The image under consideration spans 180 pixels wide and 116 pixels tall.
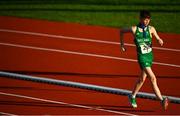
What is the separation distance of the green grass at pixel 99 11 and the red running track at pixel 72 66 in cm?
98

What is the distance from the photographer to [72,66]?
14.0m

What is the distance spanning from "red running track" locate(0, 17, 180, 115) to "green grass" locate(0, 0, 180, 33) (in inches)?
38.5

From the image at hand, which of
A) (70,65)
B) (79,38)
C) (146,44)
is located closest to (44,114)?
(146,44)

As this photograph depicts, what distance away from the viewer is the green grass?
1944 centimetres

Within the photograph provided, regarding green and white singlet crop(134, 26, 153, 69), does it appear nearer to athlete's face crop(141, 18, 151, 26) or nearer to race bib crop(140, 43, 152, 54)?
race bib crop(140, 43, 152, 54)

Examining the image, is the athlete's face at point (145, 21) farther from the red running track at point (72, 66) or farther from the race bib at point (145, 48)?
the red running track at point (72, 66)

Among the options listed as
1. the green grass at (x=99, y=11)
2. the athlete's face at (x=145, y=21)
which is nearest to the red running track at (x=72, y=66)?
the green grass at (x=99, y=11)

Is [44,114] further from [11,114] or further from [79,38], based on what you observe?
[79,38]

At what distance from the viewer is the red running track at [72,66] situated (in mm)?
10984

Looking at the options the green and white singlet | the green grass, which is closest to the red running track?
the green grass

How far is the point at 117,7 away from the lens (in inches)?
847

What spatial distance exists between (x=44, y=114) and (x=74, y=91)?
1684 mm

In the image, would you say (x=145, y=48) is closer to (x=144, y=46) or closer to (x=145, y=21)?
(x=144, y=46)

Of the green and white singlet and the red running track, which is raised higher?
the green and white singlet
